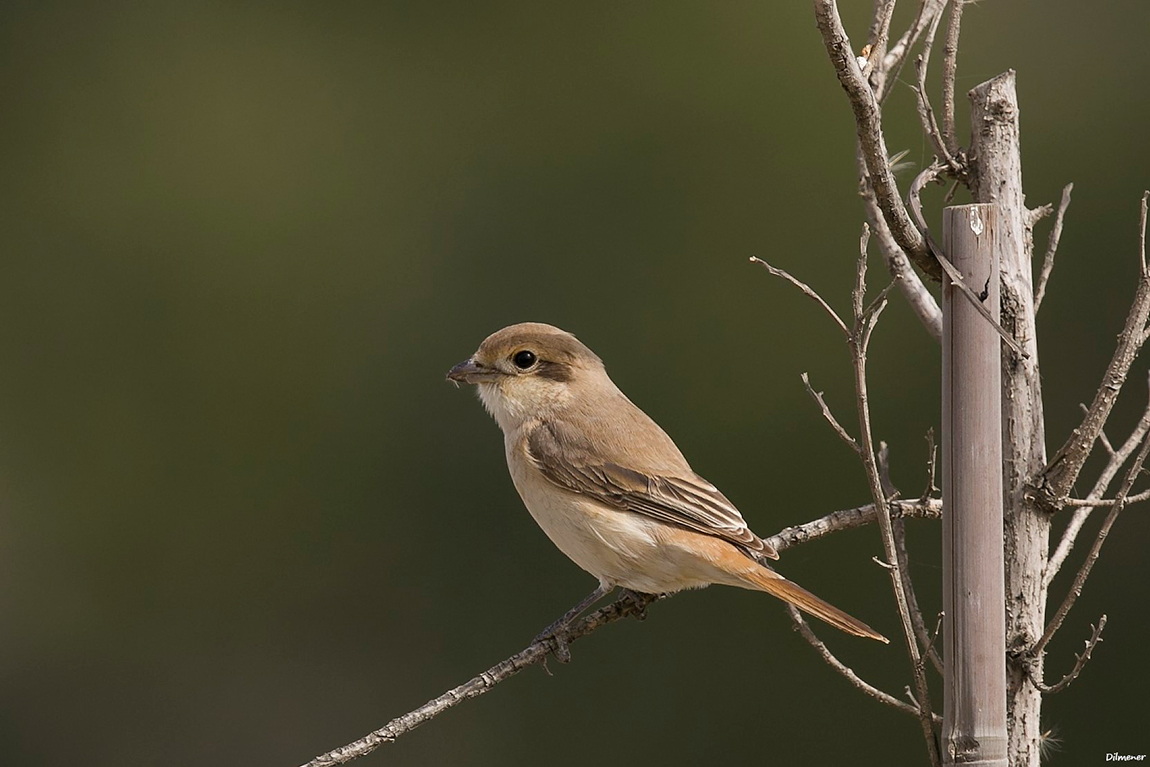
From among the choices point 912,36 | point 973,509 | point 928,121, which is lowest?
point 973,509

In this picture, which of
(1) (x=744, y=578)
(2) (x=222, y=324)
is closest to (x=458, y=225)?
(2) (x=222, y=324)

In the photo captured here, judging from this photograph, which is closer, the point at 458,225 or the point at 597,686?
the point at 597,686

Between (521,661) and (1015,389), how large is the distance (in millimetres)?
911

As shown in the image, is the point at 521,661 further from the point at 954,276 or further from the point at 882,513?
the point at 954,276

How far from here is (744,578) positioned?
2645mm

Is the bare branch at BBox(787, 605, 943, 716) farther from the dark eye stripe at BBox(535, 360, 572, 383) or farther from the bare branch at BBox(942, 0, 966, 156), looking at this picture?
the dark eye stripe at BBox(535, 360, 572, 383)

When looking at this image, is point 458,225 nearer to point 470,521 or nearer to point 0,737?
point 470,521

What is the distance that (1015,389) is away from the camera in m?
2.00

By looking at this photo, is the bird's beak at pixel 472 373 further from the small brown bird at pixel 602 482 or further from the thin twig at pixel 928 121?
the thin twig at pixel 928 121

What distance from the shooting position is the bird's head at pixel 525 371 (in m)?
3.06

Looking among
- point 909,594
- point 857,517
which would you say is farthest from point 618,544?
point 909,594

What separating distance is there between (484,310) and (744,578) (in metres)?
4.18

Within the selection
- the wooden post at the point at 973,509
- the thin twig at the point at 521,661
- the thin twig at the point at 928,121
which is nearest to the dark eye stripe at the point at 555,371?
the thin twig at the point at 521,661

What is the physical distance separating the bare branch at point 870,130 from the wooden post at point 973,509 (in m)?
0.06
